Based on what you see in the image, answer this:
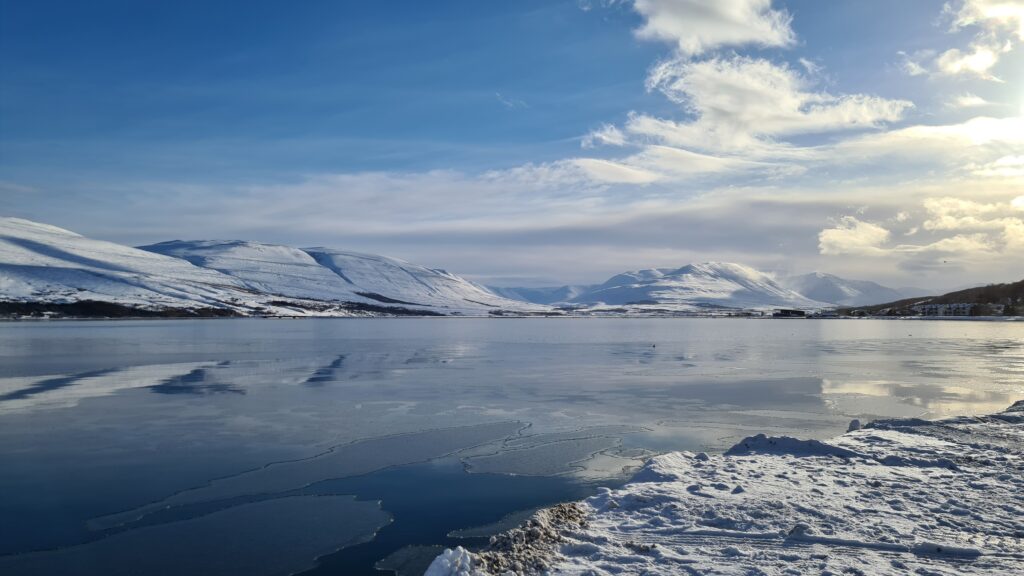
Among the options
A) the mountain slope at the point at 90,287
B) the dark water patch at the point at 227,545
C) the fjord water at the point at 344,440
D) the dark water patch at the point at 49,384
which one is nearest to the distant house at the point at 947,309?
the fjord water at the point at 344,440

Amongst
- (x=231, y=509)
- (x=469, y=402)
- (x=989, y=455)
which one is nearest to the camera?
(x=231, y=509)

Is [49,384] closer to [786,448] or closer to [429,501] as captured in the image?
[429,501]

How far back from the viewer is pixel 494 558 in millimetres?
8023

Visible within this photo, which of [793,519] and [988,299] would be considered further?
[988,299]

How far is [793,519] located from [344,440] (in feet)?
35.1

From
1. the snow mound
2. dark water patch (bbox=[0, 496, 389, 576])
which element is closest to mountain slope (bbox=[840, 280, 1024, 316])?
the snow mound

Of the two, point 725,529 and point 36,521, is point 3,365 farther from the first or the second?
point 725,529

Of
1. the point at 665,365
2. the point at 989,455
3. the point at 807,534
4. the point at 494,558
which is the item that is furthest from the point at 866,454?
the point at 665,365

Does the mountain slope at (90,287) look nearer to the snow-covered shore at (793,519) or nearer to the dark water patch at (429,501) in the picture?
the dark water patch at (429,501)

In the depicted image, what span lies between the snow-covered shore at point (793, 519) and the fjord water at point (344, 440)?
1290mm

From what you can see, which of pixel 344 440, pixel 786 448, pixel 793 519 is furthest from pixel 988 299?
pixel 344 440

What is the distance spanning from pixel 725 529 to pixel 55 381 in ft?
93.2

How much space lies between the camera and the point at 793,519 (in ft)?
30.2

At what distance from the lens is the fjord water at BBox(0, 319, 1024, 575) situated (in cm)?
936
